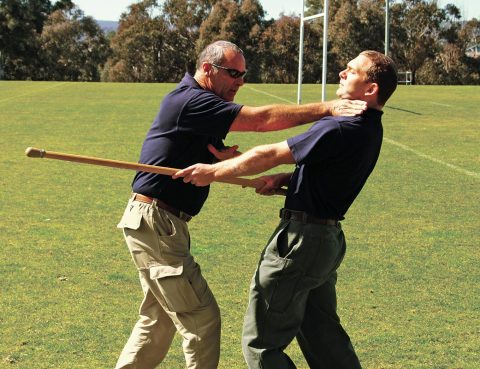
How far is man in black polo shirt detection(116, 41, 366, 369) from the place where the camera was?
4633 millimetres

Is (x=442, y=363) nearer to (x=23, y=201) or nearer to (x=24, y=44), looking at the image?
(x=23, y=201)

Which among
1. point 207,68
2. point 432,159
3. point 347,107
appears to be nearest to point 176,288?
point 207,68

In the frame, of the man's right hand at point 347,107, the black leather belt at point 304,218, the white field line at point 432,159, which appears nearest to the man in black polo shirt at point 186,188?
the man's right hand at point 347,107

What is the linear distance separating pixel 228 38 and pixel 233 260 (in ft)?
173

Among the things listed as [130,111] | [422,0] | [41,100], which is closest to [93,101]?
[41,100]

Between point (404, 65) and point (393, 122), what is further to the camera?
point (404, 65)

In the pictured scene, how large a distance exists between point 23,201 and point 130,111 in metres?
14.9

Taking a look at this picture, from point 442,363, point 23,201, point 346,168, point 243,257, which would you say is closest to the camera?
point 346,168

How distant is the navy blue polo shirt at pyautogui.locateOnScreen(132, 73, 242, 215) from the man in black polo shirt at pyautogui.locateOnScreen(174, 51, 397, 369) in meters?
0.23

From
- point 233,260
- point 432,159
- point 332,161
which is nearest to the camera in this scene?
point 332,161

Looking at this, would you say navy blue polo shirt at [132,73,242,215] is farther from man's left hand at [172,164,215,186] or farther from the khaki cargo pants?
man's left hand at [172,164,215,186]

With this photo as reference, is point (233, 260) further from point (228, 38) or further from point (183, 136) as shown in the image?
point (228, 38)

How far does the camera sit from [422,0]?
6303 cm

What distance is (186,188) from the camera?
4852 millimetres
